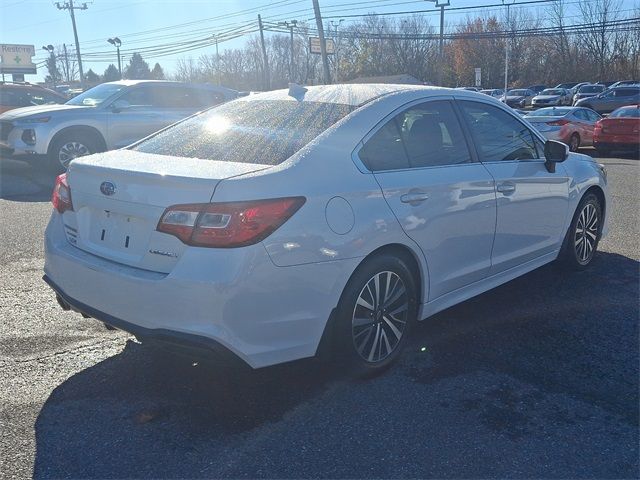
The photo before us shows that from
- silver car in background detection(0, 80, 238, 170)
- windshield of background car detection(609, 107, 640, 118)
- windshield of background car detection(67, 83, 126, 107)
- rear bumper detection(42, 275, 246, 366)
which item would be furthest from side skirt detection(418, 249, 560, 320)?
windshield of background car detection(609, 107, 640, 118)

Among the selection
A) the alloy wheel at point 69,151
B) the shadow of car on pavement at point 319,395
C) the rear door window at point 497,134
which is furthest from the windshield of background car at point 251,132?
the alloy wheel at point 69,151

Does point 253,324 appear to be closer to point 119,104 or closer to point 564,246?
point 564,246

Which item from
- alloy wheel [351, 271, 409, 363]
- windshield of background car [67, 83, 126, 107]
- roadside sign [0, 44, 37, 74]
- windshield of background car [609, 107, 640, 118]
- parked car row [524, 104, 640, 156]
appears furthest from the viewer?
roadside sign [0, 44, 37, 74]

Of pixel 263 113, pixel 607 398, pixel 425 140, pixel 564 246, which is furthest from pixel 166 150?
pixel 564 246

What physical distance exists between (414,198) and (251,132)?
41.1 inches

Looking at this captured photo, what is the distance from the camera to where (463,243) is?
4.32m

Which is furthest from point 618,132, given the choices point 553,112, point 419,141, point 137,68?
point 137,68

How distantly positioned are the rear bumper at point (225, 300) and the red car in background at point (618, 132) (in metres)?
16.7

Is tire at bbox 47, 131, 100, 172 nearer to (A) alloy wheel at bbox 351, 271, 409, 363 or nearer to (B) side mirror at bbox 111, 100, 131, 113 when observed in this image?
(B) side mirror at bbox 111, 100, 131, 113

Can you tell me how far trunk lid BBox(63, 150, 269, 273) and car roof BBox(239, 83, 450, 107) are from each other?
1.00 metres

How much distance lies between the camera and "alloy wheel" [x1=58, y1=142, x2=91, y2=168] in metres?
11.6

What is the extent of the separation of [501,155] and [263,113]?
1766mm

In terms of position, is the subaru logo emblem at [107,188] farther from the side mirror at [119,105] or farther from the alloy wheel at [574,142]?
the alloy wheel at [574,142]

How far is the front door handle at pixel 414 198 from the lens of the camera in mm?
3855
